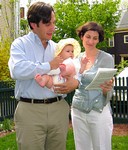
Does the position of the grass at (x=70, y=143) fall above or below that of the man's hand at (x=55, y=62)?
below

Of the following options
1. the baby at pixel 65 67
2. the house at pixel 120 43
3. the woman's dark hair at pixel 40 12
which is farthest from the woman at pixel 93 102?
the house at pixel 120 43

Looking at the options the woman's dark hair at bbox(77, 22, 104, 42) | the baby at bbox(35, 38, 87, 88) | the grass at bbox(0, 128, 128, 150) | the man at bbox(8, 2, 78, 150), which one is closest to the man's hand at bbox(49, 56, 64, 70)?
the man at bbox(8, 2, 78, 150)

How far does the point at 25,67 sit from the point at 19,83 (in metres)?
0.26

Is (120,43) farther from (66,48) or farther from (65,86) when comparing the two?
(65,86)

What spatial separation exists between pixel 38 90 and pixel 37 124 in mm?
279

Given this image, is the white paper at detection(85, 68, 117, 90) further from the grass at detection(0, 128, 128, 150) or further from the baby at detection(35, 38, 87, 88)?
the grass at detection(0, 128, 128, 150)

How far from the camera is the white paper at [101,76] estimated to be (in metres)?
3.00

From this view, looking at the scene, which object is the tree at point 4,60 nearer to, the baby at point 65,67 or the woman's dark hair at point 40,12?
the baby at point 65,67

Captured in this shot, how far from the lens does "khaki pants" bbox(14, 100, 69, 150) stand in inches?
106

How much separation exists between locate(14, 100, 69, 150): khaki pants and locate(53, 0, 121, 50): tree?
25721 mm

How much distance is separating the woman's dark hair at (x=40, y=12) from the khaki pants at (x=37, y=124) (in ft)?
2.27

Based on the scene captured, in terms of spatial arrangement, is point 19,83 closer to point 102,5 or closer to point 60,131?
point 60,131

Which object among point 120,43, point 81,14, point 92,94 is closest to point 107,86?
point 92,94

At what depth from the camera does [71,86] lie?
274 cm
